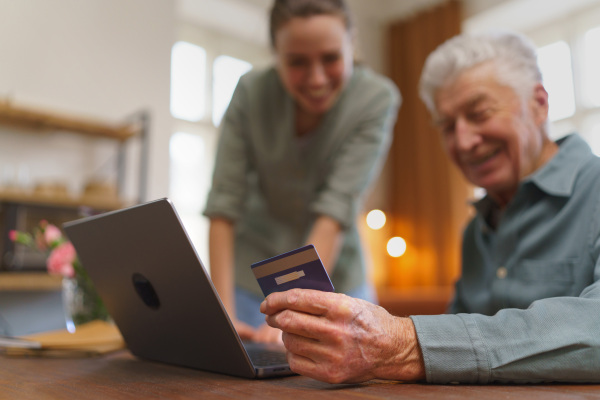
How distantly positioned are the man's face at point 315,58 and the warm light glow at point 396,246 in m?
4.44

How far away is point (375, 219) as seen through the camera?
570cm

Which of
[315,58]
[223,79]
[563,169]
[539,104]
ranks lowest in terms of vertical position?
[563,169]

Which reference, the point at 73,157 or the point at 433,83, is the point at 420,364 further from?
the point at 73,157

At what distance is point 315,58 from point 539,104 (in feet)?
1.72

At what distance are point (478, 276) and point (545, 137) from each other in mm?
321

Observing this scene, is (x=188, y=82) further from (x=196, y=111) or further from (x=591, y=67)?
(x=591, y=67)

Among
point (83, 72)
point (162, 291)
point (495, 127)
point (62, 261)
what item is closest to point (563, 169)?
point (495, 127)

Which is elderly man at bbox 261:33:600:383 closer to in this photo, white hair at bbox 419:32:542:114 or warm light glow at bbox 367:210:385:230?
white hair at bbox 419:32:542:114

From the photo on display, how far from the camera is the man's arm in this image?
0.54 m

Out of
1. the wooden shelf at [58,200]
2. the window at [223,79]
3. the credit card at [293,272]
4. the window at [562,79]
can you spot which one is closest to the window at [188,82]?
the window at [223,79]

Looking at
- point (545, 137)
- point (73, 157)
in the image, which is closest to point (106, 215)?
point (545, 137)

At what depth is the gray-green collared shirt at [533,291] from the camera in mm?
568

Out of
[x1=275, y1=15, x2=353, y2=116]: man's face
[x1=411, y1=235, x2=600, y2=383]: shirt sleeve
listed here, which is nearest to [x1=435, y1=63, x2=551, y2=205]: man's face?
[x1=275, y1=15, x2=353, y2=116]: man's face

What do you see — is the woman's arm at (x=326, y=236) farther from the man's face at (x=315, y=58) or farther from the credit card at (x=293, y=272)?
the credit card at (x=293, y=272)
